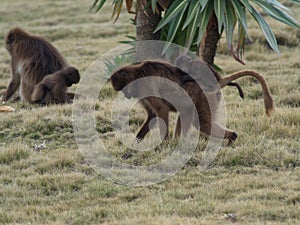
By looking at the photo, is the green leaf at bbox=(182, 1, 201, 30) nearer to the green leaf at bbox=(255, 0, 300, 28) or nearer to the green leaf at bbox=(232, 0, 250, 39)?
the green leaf at bbox=(232, 0, 250, 39)

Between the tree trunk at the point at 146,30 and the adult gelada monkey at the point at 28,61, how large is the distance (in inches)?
60.4

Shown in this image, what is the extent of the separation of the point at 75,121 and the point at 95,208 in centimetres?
262

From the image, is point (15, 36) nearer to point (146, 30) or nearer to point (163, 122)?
point (146, 30)

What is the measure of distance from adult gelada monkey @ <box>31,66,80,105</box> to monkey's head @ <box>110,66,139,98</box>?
6.20 feet

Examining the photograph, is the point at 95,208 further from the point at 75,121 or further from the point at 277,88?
the point at 277,88

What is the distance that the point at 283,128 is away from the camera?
7457 millimetres

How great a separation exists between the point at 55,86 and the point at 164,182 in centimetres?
334

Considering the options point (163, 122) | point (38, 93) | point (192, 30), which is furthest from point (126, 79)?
point (38, 93)

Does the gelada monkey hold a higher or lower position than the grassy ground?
higher

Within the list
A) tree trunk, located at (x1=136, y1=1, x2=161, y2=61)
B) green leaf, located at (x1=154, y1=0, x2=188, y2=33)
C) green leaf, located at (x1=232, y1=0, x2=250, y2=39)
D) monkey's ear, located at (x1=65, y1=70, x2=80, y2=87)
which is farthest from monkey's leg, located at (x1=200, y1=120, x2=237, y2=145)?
monkey's ear, located at (x1=65, y1=70, x2=80, y2=87)

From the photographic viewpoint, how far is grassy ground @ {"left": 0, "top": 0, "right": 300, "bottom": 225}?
555 centimetres

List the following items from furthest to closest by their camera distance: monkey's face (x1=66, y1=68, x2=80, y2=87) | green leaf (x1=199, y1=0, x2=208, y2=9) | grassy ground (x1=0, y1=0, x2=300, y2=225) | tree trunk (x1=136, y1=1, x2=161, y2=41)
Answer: monkey's face (x1=66, y1=68, x2=80, y2=87) < tree trunk (x1=136, y1=1, x2=161, y2=41) < green leaf (x1=199, y1=0, x2=208, y2=9) < grassy ground (x1=0, y1=0, x2=300, y2=225)

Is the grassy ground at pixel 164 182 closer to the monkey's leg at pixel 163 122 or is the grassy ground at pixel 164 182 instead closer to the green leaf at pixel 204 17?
the monkey's leg at pixel 163 122

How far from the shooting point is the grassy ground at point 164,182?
5.55 meters
